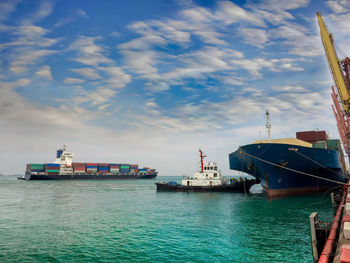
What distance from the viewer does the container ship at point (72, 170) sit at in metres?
112

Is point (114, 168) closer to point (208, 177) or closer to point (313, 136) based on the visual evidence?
point (208, 177)

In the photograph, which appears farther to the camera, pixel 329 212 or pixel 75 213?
pixel 75 213

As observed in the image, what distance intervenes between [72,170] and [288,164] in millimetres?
114030

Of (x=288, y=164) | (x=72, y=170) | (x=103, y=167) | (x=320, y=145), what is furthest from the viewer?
(x=103, y=167)

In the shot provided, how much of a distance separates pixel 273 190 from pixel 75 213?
2854 centimetres

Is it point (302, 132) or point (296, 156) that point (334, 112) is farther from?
point (296, 156)

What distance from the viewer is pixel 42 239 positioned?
17297 millimetres

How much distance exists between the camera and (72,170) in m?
117

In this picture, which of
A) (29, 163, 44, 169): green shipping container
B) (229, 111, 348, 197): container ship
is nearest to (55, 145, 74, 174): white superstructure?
(29, 163, 44, 169): green shipping container

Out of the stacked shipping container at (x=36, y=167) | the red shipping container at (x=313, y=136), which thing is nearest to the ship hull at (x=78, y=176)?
the stacked shipping container at (x=36, y=167)

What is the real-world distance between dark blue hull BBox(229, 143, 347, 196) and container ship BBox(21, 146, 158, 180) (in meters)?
103

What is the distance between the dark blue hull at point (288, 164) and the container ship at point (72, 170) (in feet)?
A: 337

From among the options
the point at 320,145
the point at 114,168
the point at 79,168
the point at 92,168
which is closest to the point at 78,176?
the point at 79,168

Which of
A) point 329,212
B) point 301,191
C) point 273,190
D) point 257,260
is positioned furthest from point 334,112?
point 257,260
